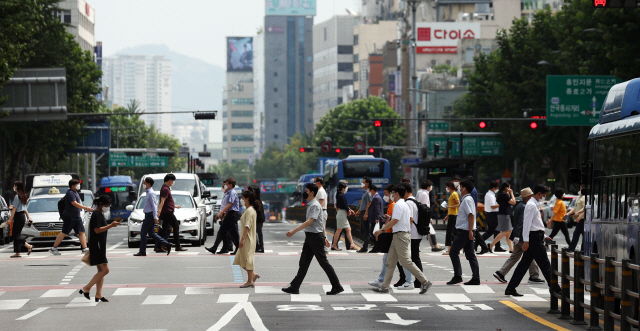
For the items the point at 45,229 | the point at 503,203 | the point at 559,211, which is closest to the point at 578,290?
the point at 503,203

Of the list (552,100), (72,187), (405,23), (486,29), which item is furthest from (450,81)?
(72,187)

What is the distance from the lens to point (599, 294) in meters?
12.6

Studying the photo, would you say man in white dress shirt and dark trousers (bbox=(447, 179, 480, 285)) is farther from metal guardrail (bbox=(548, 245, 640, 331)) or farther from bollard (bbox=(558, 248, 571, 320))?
bollard (bbox=(558, 248, 571, 320))

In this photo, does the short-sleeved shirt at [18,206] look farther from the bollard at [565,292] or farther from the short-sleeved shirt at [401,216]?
the bollard at [565,292]

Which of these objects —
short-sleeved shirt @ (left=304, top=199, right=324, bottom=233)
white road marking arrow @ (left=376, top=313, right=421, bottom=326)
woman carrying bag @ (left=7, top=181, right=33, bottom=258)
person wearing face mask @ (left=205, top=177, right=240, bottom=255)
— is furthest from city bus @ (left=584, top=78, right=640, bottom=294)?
woman carrying bag @ (left=7, top=181, right=33, bottom=258)

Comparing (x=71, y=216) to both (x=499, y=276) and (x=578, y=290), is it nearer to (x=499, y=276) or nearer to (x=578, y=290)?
(x=499, y=276)

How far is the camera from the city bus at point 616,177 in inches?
530

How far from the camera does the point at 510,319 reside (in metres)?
13.4

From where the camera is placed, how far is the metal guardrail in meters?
11.2

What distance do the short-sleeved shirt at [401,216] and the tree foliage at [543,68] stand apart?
2242 cm

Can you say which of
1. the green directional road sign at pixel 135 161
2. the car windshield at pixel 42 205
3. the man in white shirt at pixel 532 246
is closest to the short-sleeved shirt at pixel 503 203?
the man in white shirt at pixel 532 246

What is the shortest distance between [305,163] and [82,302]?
5569 inches

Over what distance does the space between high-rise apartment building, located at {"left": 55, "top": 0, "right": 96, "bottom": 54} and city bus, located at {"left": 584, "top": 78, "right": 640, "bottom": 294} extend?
371 feet

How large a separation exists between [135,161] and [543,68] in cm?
5562
